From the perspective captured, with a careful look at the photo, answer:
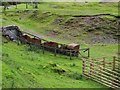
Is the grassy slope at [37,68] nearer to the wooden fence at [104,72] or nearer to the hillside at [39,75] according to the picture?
the hillside at [39,75]

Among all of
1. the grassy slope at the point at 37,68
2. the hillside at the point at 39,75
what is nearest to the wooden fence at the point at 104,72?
the hillside at the point at 39,75

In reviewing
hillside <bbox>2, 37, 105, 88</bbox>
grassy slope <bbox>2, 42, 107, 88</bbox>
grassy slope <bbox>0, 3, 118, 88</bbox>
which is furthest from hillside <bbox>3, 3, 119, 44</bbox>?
grassy slope <bbox>2, 42, 107, 88</bbox>

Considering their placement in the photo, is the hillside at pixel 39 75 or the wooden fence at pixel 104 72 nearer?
the hillside at pixel 39 75

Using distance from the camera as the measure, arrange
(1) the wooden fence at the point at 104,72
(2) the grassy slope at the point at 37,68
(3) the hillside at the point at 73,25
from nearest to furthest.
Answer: (2) the grassy slope at the point at 37,68
(1) the wooden fence at the point at 104,72
(3) the hillside at the point at 73,25

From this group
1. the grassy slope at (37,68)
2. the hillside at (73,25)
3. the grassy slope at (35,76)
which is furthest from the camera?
the hillside at (73,25)

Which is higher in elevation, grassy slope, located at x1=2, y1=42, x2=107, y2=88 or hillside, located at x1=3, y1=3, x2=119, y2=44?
grassy slope, located at x1=2, y1=42, x2=107, y2=88

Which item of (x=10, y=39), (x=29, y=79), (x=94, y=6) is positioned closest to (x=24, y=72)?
(x=29, y=79)

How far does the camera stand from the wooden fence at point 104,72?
25.4 m

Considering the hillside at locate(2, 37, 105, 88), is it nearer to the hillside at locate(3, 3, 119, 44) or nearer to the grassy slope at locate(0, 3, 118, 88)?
the grassy slope at locate(0, 3, 118, 88)

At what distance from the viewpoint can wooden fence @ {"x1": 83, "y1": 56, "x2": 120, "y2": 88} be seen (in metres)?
25.4

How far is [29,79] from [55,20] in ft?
121

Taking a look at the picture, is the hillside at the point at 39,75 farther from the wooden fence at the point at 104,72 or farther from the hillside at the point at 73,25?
the hillside at the point at 73,25

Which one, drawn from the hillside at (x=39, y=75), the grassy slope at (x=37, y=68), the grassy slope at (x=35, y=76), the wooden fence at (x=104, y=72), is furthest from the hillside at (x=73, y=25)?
the wooden fence at (x=104, y=72)

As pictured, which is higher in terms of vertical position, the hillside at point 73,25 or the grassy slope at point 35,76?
the grassy slope at point 35,76
